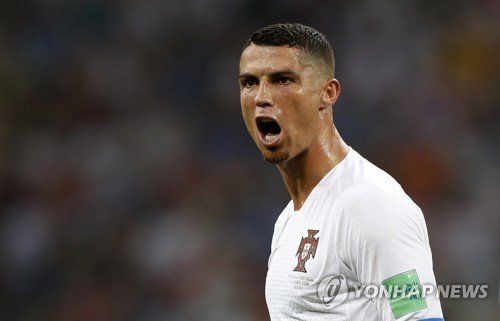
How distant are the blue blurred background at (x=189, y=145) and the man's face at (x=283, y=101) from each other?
3.18 metres

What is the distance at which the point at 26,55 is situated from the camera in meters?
7.79

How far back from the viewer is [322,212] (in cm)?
286

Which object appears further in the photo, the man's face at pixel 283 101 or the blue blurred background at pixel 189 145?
the blue blurred background at pixel 189 145

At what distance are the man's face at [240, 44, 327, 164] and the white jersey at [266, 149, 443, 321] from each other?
173 mm

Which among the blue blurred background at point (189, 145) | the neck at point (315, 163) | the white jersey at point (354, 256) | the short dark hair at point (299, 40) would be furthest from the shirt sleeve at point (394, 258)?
the blue blurred background at point (189, 145)

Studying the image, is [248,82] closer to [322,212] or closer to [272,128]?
[272,128]

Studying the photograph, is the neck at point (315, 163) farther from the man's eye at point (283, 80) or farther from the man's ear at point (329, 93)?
the man's eye at point (283, 80)

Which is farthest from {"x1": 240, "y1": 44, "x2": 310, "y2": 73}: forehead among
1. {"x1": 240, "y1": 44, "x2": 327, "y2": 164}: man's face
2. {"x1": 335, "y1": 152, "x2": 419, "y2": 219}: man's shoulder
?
{"x1": 335, "y1": 152, "x2": 419, "y2": 219}: man's shoulder

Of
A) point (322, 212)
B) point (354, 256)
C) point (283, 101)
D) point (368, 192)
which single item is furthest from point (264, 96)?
point (354, 256)

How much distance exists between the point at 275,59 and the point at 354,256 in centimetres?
80

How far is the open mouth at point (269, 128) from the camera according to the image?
2986 millimetres

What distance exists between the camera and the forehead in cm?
297

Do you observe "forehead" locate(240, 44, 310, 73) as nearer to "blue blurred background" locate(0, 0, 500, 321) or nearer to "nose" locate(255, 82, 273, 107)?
"nose" locate(255, 82, 273, 107)

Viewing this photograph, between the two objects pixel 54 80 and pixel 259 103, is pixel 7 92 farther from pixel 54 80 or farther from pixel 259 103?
pixel 259 103
